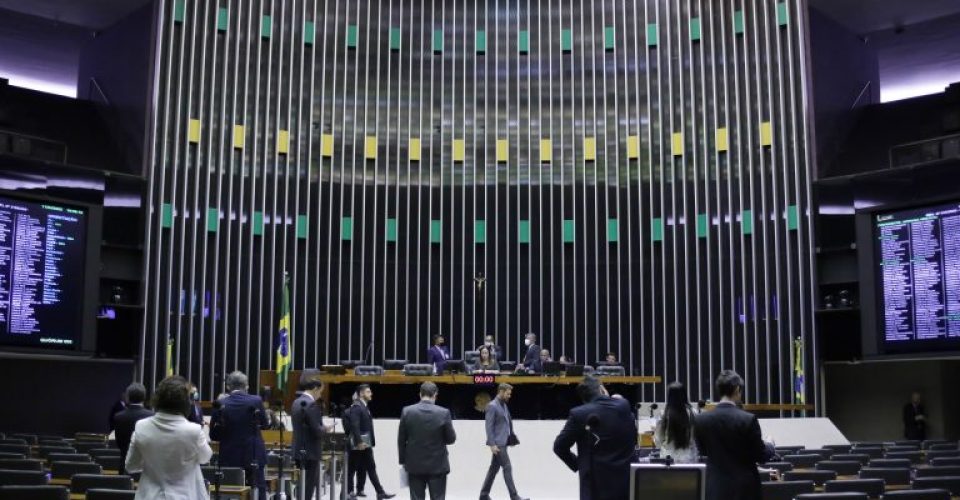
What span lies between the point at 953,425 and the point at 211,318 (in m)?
14.5

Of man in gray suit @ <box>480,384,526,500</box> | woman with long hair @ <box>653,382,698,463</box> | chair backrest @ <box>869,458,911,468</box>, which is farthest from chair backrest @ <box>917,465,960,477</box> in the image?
man in gray suit @ <box>480,384,526,500</box>

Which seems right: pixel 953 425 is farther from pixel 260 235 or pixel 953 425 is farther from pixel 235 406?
pixel 235 406

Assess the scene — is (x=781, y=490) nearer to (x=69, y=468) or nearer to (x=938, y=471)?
(x=938, y=471)

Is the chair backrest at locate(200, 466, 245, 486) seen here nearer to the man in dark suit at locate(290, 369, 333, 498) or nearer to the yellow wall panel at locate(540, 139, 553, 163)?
the man in dark suit at locate(290, 369, 333, 498)

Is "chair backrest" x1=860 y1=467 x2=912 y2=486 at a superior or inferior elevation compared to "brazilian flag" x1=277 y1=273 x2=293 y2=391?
inferior

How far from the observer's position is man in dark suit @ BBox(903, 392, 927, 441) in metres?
18.7

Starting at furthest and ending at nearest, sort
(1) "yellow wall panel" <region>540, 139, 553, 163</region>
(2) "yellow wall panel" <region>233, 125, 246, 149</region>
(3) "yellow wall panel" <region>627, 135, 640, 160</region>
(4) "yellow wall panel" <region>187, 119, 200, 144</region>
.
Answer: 1. (1) "yellow wall panel" <region>540, 139, 553, 163</region>
2. (3) "yellow wall panel" <region>627, 135, 640, 160</region>
3. (2) "yellow wall panel" <region>233, 125, 246, 149</region>
4. (4) "yellow wall panel" <region>187, 119, 200, 144</region>

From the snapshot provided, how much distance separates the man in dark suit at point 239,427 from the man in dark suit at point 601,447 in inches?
125

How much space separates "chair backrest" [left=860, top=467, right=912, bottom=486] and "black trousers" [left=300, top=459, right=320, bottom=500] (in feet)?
15.9

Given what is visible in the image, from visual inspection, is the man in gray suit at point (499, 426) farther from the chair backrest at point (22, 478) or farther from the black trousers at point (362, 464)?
the chair backrest at point (22, 478)

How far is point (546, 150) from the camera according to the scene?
74.6ft

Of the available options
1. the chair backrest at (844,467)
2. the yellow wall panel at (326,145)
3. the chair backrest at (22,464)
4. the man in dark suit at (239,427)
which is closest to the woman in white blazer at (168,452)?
the man in dark suit at (239,427)

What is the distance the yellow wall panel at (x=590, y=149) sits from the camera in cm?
2253

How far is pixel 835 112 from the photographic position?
69.1ft
